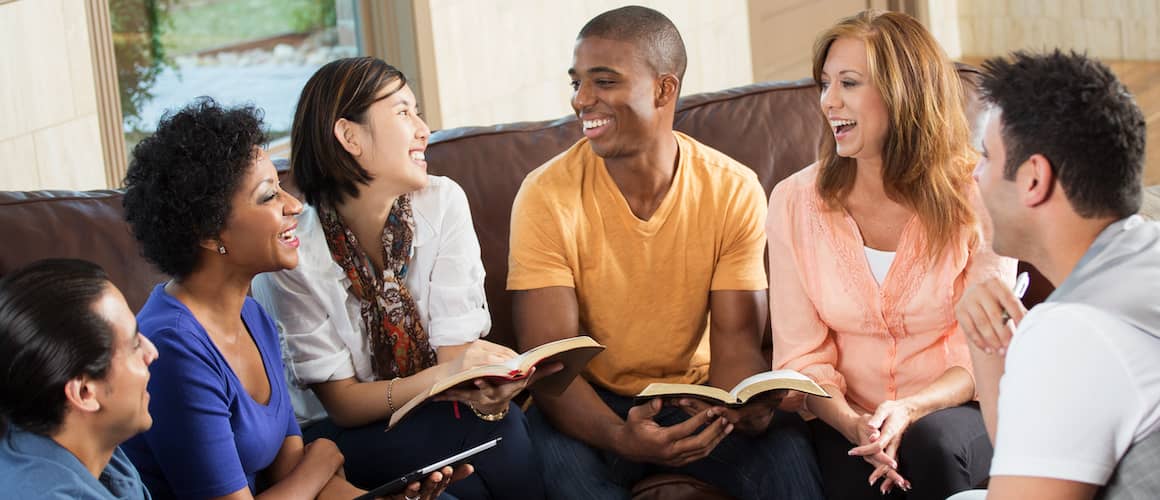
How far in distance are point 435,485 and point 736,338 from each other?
842mm

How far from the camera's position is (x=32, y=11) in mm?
3154

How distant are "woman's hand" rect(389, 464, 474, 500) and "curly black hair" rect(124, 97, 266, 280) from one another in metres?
0.51

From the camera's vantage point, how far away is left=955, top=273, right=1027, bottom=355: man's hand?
1.95 m

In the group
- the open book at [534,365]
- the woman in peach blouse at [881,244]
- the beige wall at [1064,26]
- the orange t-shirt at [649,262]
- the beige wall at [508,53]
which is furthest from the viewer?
the beige wall at [1064,26]

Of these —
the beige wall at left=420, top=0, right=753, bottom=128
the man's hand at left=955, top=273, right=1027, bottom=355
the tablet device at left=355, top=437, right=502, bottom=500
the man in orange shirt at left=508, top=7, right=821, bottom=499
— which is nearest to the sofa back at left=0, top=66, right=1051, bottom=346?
the man in orange shirt at left=508, top=7, right=821, bottom=499

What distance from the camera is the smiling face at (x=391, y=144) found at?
2.59 meters

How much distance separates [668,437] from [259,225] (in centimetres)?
83

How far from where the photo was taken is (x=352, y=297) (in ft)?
8.53

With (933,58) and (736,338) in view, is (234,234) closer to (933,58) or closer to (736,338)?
(736,338)

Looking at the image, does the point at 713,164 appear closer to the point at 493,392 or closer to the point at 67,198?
the point at 493,392

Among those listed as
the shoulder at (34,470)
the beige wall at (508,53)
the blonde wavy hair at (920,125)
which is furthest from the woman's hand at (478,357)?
the beige wall at (508,53)

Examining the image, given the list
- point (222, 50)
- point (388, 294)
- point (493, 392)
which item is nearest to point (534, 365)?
point (493, 392)

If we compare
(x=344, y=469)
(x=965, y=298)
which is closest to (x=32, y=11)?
(x=344, y=469)

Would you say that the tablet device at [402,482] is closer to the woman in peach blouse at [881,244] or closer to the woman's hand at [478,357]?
A: the woman's hand at [478,357]
